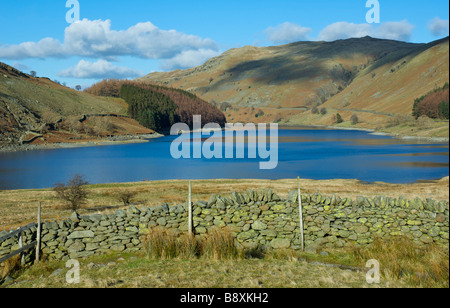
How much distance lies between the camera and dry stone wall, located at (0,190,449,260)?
16.8 metres

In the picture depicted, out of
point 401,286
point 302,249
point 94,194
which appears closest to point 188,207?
point 302,249

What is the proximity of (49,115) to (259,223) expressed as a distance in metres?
140

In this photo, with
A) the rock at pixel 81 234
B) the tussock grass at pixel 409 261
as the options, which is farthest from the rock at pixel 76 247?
the tussock grass at pixel 409 261

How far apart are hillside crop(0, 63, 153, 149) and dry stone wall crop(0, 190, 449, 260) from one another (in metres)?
102

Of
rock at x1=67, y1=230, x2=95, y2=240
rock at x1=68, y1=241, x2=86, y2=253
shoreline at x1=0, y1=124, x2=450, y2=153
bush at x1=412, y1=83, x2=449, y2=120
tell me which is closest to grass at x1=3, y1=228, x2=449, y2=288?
rock at x1=68, y1=241, x2=86, y2=253

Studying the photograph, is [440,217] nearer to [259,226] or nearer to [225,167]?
[259,226]

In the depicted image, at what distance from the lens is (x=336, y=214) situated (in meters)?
17.6

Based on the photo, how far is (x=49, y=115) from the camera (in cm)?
14162

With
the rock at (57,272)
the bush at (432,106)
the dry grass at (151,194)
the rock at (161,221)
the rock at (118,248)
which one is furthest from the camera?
the bush at (432,106)

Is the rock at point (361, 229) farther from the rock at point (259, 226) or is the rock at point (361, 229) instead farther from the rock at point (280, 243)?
the rock at point (259, 226)

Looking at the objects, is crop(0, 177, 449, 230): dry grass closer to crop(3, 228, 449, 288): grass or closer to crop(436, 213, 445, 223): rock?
crop(3, 228, 449, 288): grass

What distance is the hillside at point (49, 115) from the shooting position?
123 m

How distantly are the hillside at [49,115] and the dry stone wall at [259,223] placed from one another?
335ft

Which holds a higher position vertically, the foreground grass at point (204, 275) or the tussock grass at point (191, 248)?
the tussock grass at point (191, 248)
